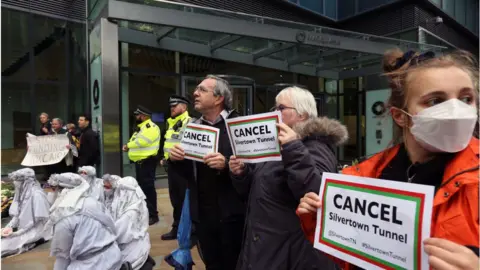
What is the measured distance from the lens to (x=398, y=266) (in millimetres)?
1192

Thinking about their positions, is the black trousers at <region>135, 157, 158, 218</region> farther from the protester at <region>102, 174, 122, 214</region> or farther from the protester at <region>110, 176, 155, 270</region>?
the protester at <region>110, 176, 155, 270</region>

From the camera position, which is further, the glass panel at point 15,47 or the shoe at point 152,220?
the glass panel at point 15,47

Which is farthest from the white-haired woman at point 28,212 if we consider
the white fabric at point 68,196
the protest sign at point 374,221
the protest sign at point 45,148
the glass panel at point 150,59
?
the glass panel at point 150,59

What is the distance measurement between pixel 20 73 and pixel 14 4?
6.22 ft

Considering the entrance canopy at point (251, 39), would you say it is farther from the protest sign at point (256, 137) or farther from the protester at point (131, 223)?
the protest sign at point (256, 137)

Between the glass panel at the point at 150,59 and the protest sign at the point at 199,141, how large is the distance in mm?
7702

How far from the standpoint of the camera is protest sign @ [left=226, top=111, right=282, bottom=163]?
2.10 m

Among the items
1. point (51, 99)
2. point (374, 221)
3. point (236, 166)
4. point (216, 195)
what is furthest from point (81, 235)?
point (51, 99)

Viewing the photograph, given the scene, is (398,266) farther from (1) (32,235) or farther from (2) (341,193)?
(1) (32,235)

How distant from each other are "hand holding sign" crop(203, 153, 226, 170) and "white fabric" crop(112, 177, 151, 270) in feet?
5.94

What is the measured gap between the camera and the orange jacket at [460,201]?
1.00 metres

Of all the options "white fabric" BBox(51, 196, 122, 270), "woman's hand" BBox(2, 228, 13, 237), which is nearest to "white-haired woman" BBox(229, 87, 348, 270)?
"white fabric" BBox(51, 196, 122, 270)

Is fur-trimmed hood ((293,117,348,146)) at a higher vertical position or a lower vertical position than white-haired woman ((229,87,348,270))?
higher

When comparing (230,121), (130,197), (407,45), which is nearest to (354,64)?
(407,45)
